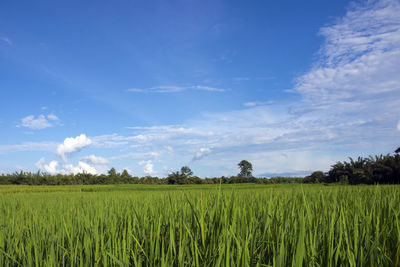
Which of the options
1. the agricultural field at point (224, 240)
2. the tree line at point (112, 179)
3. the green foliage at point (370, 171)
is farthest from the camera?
the tree line at point (112, 179)

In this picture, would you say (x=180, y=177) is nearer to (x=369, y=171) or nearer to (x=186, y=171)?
(x=186, y=171)

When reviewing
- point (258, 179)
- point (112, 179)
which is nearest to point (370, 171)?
point (258, 179)

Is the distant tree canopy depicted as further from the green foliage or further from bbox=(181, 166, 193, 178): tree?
bbox=(181, 166, 193, 178): tree

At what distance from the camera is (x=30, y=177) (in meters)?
28.8

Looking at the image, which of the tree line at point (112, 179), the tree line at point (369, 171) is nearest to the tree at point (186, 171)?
the tree line at point (112, 179)

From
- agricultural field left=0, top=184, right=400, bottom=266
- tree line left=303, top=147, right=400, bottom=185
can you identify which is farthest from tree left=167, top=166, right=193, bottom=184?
agricultural field left=0, top=184, right=400, bottom=266

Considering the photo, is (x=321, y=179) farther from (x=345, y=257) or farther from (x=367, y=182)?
(x=345, y=257)

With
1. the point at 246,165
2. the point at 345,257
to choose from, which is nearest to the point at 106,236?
the point at 345,257

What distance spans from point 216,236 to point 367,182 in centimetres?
1693

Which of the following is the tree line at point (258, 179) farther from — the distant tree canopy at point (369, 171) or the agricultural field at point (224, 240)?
the agricultural field at point (224, 240)

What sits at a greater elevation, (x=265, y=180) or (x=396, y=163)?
(x=396, y=163)

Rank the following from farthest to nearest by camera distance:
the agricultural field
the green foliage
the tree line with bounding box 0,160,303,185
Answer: the tree line with bounding box 0,160,303,185
the green foliage
the agricultural field

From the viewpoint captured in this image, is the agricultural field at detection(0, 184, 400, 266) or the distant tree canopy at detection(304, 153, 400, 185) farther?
the distant tree canopy at detection(304, 153, 400, 185)

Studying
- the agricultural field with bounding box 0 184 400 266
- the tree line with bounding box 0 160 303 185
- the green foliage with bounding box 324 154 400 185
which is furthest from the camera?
the tree line with bounding box 0 160 303 185
